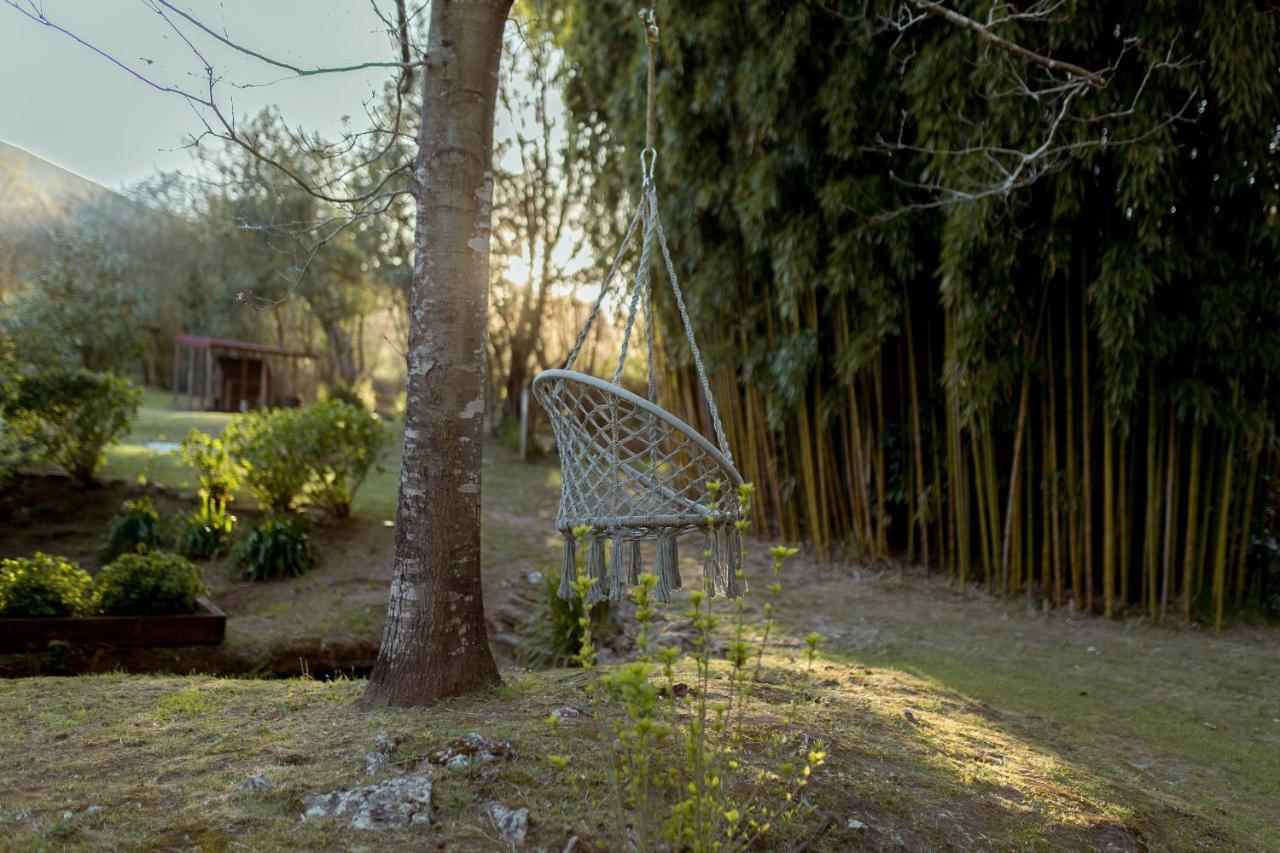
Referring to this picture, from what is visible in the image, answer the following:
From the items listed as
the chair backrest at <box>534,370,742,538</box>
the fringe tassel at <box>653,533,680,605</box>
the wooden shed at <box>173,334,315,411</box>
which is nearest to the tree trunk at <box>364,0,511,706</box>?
the chair backrest at <box>534,370,742,538</box>

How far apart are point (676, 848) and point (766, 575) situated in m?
4.51

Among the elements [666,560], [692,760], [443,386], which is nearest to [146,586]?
[443,386]

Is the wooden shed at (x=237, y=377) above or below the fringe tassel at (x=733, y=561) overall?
above

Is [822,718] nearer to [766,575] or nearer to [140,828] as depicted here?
[140,828]

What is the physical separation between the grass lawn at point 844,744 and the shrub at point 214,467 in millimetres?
1518

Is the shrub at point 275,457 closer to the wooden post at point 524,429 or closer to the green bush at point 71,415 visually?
the green bush at point 71,415

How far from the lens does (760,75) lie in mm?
5125

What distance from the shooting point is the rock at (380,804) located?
175cm

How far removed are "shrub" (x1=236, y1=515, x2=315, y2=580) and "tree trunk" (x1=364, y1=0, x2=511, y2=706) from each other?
3.05m

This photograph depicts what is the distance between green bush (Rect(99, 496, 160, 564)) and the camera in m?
5.10

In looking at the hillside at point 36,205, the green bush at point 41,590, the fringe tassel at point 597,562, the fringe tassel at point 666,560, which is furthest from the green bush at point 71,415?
the hillside at point 36,205

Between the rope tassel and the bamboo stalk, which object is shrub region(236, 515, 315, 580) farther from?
the bamboo stalk

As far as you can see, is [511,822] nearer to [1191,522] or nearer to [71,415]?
[1191,522]

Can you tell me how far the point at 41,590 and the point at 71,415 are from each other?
2446 millimetres
